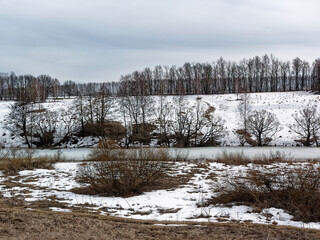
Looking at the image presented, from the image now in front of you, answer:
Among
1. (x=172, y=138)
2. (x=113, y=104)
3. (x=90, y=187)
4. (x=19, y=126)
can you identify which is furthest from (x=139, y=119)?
(x=90, y=187)

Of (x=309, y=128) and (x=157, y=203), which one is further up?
(x=309, y=128)

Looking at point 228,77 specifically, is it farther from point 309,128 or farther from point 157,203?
point 157,203

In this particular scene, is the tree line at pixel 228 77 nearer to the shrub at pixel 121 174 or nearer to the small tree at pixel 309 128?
the small tree at pixel 309 128

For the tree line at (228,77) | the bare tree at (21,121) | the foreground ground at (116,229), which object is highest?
the tree line at (228,77)

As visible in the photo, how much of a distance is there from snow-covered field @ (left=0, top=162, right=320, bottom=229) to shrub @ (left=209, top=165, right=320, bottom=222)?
32 cm

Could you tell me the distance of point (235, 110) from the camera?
180 ft

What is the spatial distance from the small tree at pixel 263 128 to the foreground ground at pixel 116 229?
1404 inches

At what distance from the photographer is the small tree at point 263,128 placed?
40312 mm

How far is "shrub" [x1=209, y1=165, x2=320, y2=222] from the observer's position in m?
7.54

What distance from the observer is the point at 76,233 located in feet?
19.8

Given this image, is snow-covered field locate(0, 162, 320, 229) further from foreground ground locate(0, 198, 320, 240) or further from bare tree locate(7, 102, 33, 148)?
bare tree locate(7, 102, 33, 148)

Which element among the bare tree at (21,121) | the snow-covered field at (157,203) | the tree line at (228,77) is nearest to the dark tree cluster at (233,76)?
the tree line at (228,77)

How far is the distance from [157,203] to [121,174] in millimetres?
2223

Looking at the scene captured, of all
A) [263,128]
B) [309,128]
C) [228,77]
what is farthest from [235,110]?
[228,77]
